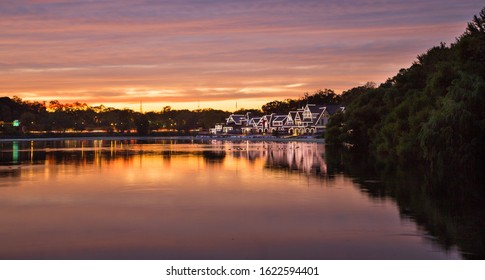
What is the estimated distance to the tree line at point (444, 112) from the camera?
124ft

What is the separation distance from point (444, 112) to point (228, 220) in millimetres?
20718

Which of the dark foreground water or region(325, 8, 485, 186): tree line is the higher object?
region(325, 8, 485, 186): tree line

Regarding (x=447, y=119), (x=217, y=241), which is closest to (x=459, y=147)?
(x=447, y=119)

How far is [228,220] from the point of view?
2245 centimetres

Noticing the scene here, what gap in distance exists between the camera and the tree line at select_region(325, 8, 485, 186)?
124ft

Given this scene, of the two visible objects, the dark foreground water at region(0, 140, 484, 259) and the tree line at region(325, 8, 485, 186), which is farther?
the tree line at region(325, 8, 485, 186)

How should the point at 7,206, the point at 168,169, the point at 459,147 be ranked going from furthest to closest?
1. the point at 168,169
2. the point at 459,147
3. the point at 7,206

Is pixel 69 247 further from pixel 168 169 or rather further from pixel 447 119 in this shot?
pixel 168 169

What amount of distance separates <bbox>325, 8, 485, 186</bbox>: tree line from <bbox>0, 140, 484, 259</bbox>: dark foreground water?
4.65 meters

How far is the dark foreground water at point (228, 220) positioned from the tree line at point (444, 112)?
15.3 ft

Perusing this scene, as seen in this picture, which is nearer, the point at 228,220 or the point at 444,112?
the point at 228,220

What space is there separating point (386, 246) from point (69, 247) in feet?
27.2

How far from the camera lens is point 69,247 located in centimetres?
1770

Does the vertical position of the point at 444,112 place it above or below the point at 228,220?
above
